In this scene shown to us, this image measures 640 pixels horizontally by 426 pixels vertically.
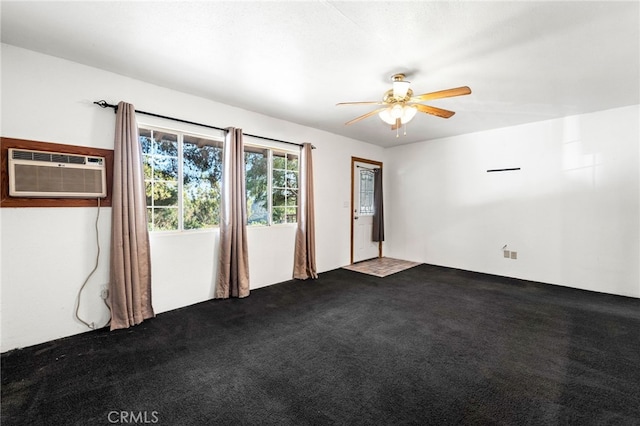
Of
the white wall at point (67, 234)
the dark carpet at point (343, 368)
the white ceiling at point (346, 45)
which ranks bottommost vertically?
the dark carpet at point (343, 368)

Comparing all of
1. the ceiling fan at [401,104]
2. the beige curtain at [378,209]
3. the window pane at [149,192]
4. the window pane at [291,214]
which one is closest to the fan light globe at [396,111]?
the ceiling fan at [401,104]

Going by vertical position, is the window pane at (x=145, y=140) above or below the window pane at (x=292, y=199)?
above

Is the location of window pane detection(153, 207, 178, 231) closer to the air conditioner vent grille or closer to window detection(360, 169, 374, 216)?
the air conditioner vent grille

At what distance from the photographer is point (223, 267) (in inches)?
144

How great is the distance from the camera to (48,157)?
252 cm

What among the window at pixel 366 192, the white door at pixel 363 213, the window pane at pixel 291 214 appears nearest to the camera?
the window pane at pixel 291 214

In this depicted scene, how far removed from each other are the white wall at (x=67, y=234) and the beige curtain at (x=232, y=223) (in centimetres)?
16

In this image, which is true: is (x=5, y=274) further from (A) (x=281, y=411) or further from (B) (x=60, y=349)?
(A) (x=281, y=411)

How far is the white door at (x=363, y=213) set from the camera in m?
5.88

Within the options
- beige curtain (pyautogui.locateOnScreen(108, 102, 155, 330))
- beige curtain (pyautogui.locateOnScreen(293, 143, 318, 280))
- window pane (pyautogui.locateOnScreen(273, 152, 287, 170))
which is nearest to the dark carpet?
beige curtain (pyautogui.locateOnScreen(108, 102, 155, 330))

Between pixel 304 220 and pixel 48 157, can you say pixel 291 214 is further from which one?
pixel 48 157

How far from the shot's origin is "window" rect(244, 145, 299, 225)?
13.5 ft

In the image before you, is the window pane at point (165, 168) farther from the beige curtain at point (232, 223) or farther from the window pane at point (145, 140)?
the beige curtain at point (232, 223)

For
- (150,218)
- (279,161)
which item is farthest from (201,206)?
(279,161)
